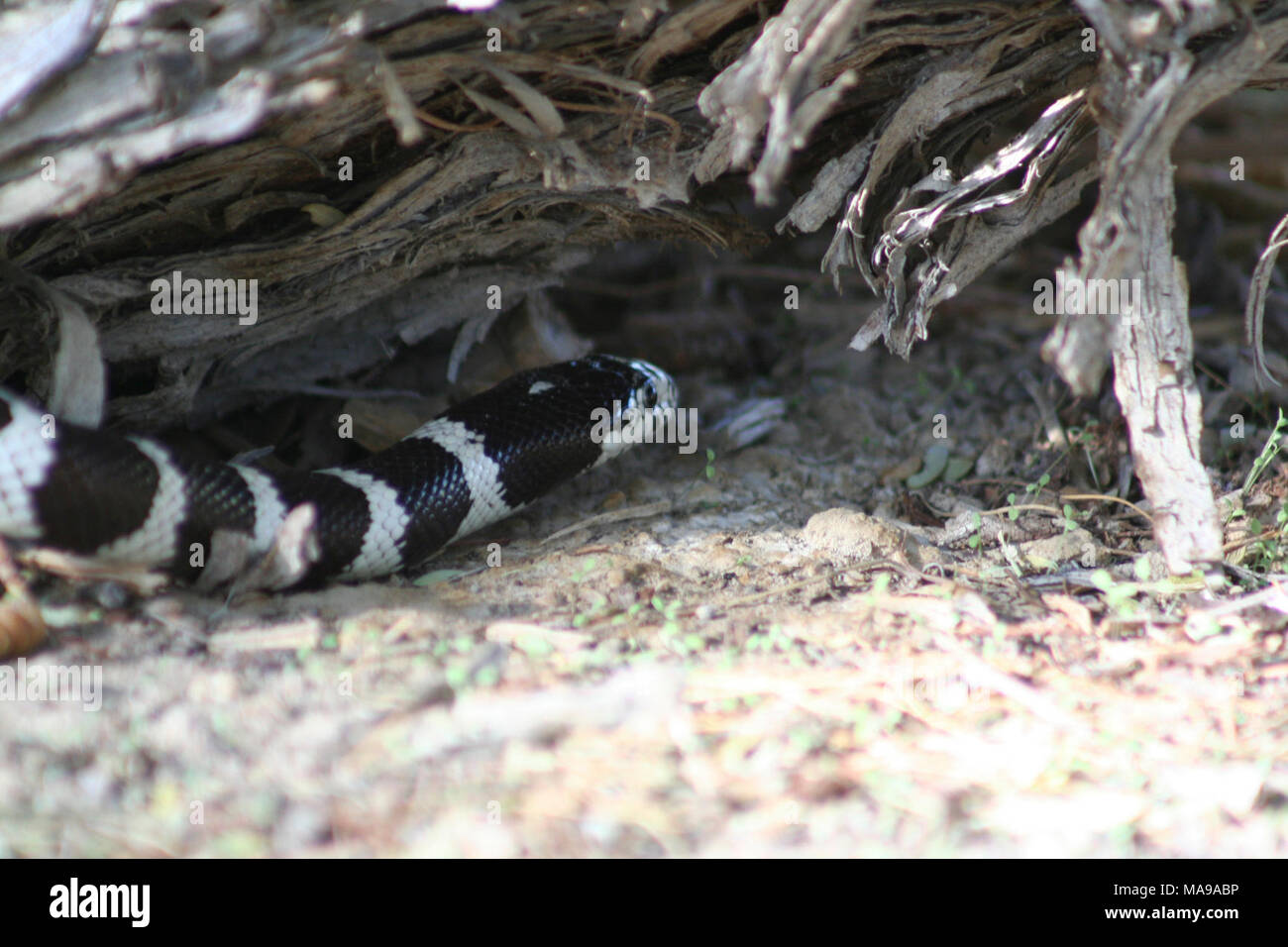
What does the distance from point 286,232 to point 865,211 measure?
85.6 inches

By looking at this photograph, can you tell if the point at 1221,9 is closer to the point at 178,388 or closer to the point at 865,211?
the point at 865,211

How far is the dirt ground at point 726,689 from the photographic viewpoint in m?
2.16

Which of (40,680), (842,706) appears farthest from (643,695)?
(40,680)

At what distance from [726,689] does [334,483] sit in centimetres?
178

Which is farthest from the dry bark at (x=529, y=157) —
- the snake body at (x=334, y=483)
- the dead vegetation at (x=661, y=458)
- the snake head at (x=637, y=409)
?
the snake head at (x=637, y=409)

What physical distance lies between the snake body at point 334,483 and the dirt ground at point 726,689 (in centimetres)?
16

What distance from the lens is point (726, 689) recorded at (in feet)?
8.64

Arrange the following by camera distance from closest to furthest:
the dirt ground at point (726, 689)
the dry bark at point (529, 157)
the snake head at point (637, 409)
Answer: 1. the dirt ground at point (726, 689)
2. the dry bark at point (529, 157)
3. the snake head at point (637, 409)

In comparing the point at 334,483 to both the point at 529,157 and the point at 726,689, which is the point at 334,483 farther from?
the point at 726,689

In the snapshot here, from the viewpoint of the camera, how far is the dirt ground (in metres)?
2.16

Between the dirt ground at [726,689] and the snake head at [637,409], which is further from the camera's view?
the snake head at [637,409]

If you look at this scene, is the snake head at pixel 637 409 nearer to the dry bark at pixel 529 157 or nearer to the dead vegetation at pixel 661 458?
the dead vegetation at pixel 661 458

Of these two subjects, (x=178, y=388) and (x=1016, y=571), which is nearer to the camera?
(x=1016, y=571)

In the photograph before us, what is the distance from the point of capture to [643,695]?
8.05ft
